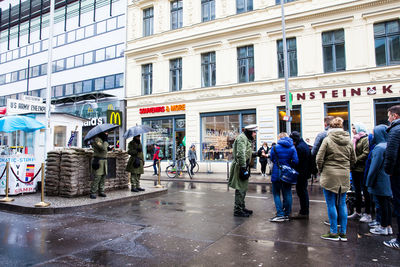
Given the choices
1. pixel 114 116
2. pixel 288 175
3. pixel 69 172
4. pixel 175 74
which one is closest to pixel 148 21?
pixel 175 74

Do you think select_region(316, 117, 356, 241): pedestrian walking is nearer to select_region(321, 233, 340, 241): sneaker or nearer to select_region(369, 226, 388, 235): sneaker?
select_region(321, 233, 340, 241): sneaker

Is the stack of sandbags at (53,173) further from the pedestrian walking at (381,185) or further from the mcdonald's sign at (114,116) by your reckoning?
A: the mcdonald's sign at (114,116)

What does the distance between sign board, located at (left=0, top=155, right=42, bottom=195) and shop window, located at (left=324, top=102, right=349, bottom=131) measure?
45.8 ft

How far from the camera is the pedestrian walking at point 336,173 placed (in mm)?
4359

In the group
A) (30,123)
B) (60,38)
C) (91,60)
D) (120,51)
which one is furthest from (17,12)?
(30,123)

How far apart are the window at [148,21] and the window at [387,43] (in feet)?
49.3

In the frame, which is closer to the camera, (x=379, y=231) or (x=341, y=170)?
(x=341, y=170)

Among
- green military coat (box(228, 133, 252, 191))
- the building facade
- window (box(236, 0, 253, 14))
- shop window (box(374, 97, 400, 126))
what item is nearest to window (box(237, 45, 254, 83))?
window (box(236, 0, 253, 14))

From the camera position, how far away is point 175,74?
19891 mm

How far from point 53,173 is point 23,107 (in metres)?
3.22

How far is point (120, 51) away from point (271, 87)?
12.8 metres

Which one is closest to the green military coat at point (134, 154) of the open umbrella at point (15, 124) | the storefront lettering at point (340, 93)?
the open umbrella at point (15, 124)

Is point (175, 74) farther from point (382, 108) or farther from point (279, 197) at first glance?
point (279, 197)

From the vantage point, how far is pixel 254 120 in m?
16.9
